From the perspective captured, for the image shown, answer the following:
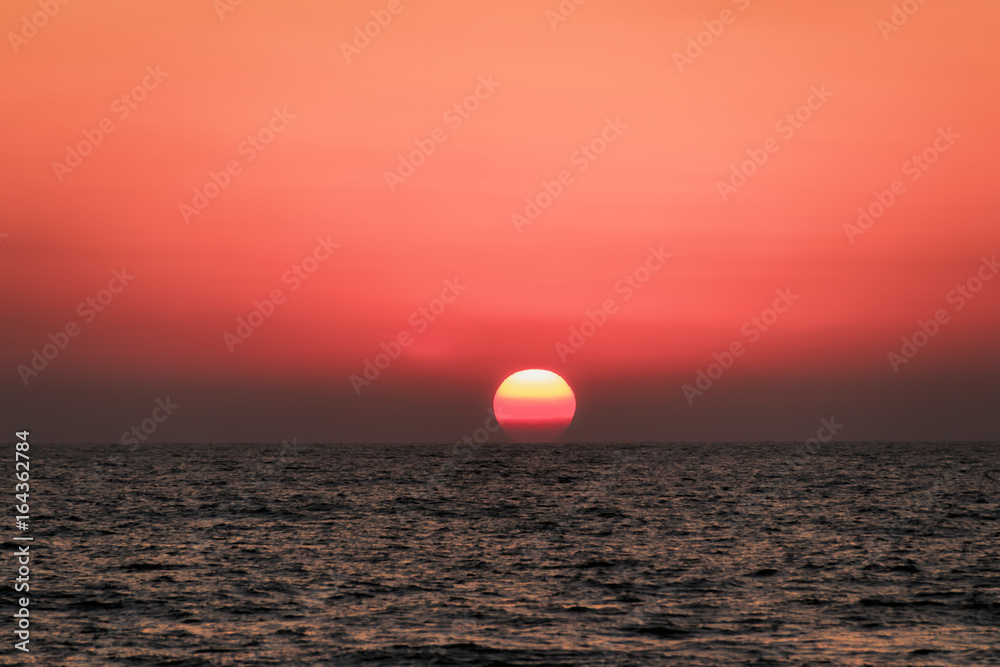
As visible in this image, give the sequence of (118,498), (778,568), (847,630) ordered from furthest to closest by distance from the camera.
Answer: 1. (118,498)
2. (778,568)
3. (847,630)

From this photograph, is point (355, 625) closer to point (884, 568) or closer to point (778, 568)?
point (778, 568)

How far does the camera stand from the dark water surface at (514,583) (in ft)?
80.9

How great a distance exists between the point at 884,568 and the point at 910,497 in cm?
4294

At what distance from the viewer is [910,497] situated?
249 feet

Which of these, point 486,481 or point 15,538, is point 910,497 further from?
point 15,538

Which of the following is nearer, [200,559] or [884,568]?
[884,568]

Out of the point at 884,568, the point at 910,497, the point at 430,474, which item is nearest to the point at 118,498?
the point at 430,474

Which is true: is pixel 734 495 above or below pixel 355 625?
above

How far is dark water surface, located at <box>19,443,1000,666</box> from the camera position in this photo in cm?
2467

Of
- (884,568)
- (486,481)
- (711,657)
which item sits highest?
(486,481)

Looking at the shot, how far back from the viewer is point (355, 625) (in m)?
27.3

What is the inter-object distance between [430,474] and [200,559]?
77505 mm

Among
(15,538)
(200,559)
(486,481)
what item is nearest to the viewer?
(200,559)

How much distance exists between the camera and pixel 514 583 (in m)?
33.9
